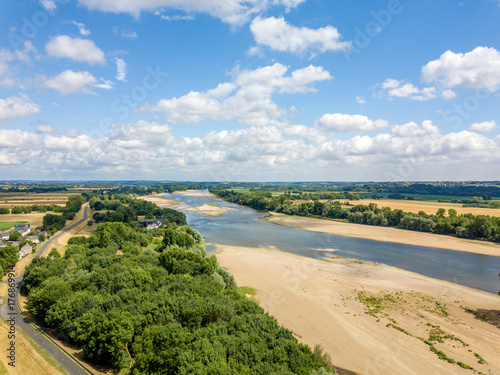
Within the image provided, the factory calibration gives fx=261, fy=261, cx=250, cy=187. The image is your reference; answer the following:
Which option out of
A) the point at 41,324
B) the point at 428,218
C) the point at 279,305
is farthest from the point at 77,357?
the point at 428,218

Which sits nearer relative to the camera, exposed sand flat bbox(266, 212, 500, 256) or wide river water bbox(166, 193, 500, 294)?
wide river water bbox(166, 193, 500, 294)

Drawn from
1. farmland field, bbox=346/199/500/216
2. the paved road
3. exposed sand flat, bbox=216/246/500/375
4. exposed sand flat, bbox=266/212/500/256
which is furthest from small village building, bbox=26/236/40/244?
farmland field, bbox=346/199/500/216

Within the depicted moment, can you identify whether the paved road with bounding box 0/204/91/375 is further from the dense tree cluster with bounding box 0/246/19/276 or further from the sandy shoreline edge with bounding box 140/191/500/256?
the sandy shoreline edge with bounding box 140/191/500/256

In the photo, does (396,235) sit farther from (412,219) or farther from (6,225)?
(6,225)

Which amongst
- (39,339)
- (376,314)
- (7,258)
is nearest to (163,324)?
(39,339)

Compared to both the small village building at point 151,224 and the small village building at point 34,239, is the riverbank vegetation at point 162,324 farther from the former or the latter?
the small village building at point 151,224

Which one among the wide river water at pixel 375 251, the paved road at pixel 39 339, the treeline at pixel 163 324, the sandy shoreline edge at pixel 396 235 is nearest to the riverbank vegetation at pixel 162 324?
the treeline at pixel 163 324
